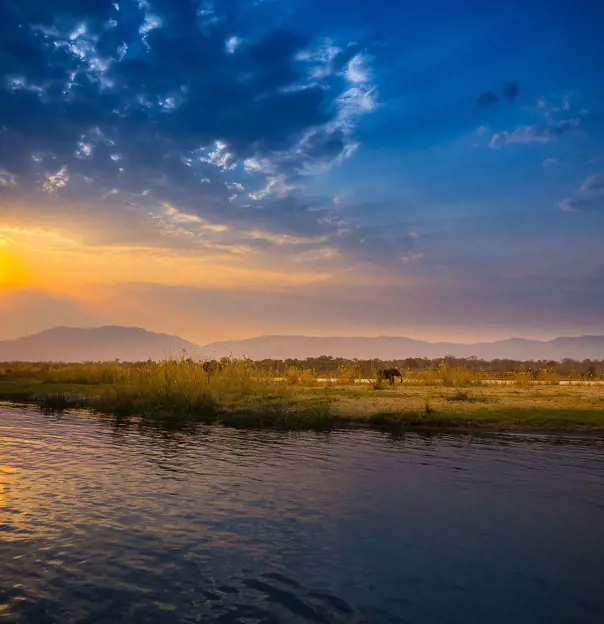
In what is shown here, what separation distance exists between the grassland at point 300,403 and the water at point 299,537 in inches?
252

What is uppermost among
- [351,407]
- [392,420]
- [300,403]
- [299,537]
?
[300,403]

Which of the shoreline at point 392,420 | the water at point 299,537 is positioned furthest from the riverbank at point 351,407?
the water at point 299,537

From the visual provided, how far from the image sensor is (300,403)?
28.2 meters

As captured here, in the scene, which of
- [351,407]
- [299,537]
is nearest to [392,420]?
[351,407]

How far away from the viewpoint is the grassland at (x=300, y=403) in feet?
78.7

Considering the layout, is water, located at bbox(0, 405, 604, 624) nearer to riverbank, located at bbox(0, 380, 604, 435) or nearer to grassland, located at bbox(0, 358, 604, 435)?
riverbank, located at bbox(0, 380, 604, 435)

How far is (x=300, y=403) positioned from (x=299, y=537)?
60.3 ft

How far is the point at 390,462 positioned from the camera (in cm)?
1650

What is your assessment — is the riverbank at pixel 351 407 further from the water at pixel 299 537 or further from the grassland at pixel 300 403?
the water at pixel 299 537

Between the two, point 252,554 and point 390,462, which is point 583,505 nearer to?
point 390,462

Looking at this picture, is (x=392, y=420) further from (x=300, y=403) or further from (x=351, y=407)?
(x=300, y=403)

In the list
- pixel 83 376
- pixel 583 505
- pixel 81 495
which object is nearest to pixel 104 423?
pixel 81 495

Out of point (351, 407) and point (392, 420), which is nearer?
point (392, 420)

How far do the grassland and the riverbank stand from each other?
0.14 feet
